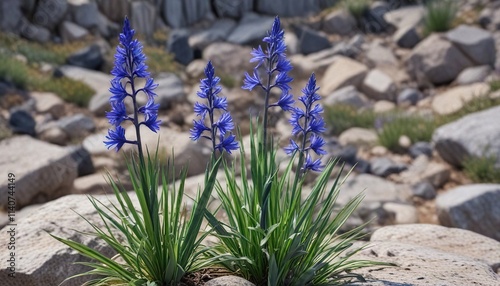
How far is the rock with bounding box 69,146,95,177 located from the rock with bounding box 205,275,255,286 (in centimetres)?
561

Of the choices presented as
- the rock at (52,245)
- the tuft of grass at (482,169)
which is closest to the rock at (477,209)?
the tuft of grass at (482,169)

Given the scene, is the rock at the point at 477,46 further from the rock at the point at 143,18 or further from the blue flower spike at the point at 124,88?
the blue flower spike at the point at 124,88

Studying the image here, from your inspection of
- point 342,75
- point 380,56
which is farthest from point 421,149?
point 380,56

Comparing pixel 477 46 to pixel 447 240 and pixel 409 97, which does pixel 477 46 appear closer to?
pixel 409 97

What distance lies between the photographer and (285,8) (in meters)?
17.5

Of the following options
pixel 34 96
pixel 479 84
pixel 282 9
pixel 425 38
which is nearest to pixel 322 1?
pixel 282 9

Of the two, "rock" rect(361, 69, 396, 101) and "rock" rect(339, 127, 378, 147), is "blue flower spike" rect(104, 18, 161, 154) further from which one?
"rock" rect(361, 69, 396, 101)

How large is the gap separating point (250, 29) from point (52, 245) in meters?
12.2

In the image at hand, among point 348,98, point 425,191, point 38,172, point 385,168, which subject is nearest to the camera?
point 38,172

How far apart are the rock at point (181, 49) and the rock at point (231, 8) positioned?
3515 mm

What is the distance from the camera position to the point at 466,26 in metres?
13.7

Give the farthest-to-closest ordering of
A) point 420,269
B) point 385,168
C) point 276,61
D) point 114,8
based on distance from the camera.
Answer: point 114,8 → point 385,168 → point 420,269 → point 276,61

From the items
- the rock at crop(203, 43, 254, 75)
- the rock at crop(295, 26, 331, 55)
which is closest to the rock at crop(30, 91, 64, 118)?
the rock at crop(203, 43, 254, 75)

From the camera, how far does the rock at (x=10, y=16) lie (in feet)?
45.4
